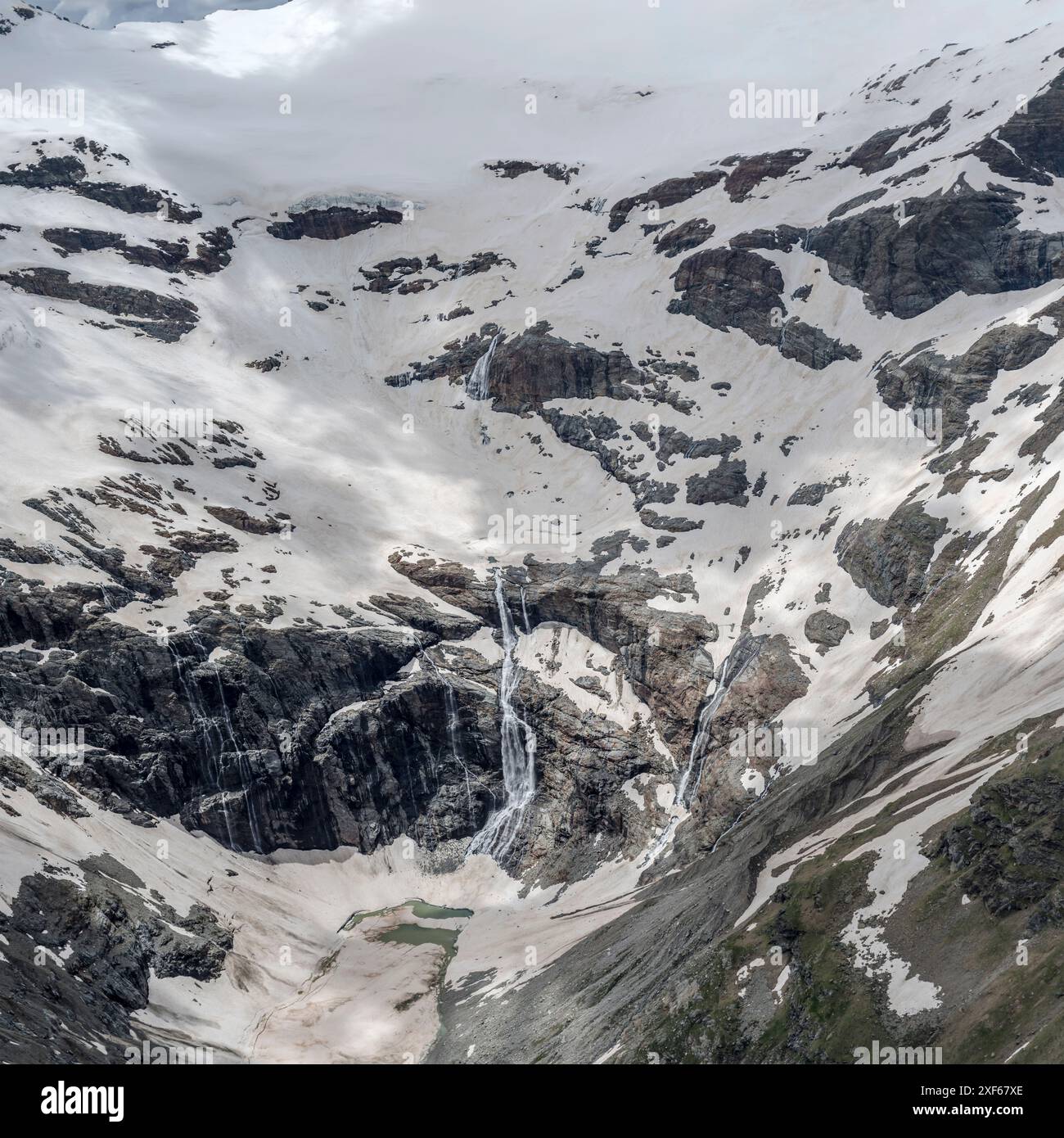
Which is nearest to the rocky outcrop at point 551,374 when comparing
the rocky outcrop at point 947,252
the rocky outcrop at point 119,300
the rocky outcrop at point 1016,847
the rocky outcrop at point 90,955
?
the rocky outcrop at point 947,252

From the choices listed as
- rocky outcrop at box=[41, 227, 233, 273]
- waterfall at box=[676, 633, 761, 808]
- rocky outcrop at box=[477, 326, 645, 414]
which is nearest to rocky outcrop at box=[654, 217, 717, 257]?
rocky outcrop at box=[477, 326, 645, 414]

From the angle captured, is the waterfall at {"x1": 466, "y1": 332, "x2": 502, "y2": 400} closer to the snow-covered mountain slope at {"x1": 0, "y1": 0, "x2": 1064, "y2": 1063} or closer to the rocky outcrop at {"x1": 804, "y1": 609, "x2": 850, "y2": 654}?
the snow-covered mountain slope at {"x1": 0, "y1": 0, "x2": 1064, "y2": 1063}

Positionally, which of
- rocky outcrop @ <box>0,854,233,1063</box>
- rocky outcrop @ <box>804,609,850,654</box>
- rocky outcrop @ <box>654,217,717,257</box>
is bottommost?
rocky outcrop @ <box>0,854,233,1063</box>

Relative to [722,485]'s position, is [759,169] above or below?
above

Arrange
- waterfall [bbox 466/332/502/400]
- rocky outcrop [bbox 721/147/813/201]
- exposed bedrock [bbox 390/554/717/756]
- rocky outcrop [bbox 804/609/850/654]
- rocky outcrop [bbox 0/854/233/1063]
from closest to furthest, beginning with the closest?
1. rocky outcrop [bbox 0/854/233/1063]
2. rocky outcrop [bbox 804/609/850/654]
3. exposed bedrock [bbox 390/554/717/756]
4. waterfall [bbox 466/332/502/400]
5. rocky outcrop [bbox 721/147/813/201]

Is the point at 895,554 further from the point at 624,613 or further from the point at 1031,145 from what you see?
the point at 1031,145

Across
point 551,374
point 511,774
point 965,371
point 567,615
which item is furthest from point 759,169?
point 511,774

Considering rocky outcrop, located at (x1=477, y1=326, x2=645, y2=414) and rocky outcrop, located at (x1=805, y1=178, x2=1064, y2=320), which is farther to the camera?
rocky outcrop, located at (x1=477, y1=326, x2=645, y2=414)
